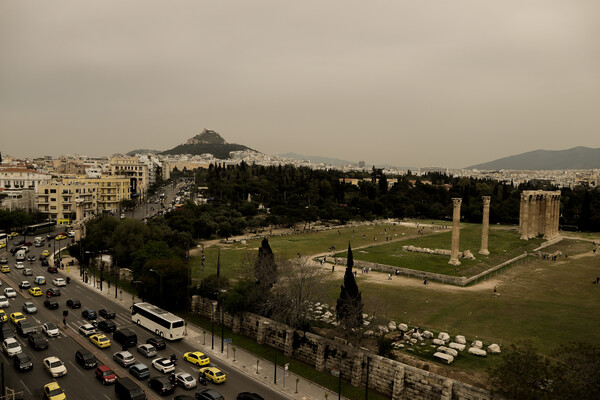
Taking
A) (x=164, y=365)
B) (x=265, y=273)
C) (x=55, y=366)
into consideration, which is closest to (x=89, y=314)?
(x=55, y=366)

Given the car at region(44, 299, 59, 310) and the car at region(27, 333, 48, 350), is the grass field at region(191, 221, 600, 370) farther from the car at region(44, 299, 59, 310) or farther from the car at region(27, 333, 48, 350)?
the car at region(27, 333, 48, 350)

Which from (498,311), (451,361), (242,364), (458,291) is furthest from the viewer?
(458,291)

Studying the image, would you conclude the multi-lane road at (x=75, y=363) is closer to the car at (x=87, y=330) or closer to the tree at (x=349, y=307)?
the car at (x=87, y=330)

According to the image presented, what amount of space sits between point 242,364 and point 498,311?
22.3 metres

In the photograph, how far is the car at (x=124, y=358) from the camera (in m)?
25.2

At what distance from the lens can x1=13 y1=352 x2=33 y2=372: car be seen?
23891 millimetres

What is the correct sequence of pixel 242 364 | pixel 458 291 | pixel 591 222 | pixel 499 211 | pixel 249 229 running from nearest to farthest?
pixel 242 364, pixel 458 291, pixel 249 229, pixel 591 222, pixel 499 211

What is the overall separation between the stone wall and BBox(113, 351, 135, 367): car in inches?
338

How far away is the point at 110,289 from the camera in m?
42.2

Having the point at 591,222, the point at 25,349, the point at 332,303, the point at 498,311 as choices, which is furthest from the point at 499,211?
the point at 25,349

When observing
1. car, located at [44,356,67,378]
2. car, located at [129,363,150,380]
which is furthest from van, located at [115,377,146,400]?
car, located at [44,356,67,378]

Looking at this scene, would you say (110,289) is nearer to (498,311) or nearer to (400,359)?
(400,359)

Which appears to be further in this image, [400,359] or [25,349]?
[25,349]

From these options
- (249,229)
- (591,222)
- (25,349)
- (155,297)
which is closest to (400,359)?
(155,297)
